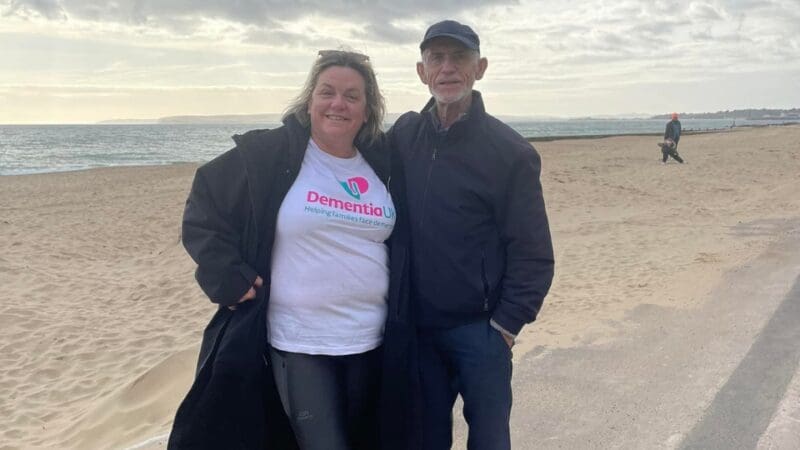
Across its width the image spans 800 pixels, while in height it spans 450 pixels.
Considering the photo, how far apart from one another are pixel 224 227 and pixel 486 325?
106 cm

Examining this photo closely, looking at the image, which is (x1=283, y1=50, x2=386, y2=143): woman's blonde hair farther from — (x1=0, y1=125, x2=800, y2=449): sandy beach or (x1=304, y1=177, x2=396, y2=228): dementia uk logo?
(x1=0, y1=125, x2=800, y2=449): sandy beach

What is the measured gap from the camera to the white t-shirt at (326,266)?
2316 millimetres

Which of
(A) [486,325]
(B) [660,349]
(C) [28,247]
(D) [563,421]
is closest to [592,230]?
(B) [660,349]

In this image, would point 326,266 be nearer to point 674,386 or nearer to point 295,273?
point 295,273

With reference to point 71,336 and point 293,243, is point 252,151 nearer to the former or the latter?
point 293,243

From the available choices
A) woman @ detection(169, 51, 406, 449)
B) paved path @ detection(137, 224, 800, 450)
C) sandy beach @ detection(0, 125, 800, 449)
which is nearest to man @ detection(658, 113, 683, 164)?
sandy beach @ detection(0, 125, 800, 449)

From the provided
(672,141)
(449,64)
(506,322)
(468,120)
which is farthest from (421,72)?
(672,141)

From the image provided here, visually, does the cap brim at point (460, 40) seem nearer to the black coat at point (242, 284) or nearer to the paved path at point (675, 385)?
the black coat at point (242, 284)

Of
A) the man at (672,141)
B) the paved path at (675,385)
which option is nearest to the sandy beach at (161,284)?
the paved path at (675,385)

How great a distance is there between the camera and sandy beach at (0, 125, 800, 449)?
4883 mm

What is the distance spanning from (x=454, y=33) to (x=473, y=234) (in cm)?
77

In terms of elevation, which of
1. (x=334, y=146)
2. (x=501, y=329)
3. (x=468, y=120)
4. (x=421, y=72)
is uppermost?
(x=421, y=72)

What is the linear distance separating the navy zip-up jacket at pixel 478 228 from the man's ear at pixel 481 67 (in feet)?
0.42

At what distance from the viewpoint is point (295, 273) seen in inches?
92.0
